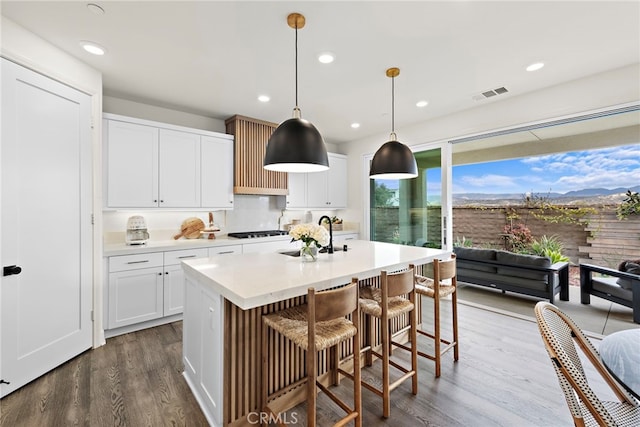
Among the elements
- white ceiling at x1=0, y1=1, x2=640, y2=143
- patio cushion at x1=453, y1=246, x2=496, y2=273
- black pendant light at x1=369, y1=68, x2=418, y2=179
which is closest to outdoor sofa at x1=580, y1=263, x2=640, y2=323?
patio cushion at x1=453, y1=246, x2=496, y2=273

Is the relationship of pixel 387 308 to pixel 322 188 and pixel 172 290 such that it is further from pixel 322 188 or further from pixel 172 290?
pixel 322 188

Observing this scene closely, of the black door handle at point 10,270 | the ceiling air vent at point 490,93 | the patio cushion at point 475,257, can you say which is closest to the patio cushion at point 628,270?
the patio cushion at point 475,257

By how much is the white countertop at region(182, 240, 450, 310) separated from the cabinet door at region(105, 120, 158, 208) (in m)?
1.64

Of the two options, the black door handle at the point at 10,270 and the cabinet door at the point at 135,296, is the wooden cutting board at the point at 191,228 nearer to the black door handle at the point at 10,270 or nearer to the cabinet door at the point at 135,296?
the cabinet door at the point at 135,296

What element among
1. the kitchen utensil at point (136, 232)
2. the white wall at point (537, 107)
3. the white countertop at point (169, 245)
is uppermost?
the white wall at point (537, 107)

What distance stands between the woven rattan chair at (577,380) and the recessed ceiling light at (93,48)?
3412 mm

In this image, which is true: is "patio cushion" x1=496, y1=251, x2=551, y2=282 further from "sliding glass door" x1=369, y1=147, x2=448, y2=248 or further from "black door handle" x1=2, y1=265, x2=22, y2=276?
"black door handle" x1=2, y1=265, x2=22, y2=276

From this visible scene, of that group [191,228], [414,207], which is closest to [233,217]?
[191,228]

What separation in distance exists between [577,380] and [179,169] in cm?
385

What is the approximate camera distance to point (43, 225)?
7.35 ft

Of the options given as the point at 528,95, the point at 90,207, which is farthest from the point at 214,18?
the point at 528,95

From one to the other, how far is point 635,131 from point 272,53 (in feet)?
18.1

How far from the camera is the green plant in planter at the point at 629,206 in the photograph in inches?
177

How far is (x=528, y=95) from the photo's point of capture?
10.6 ft
